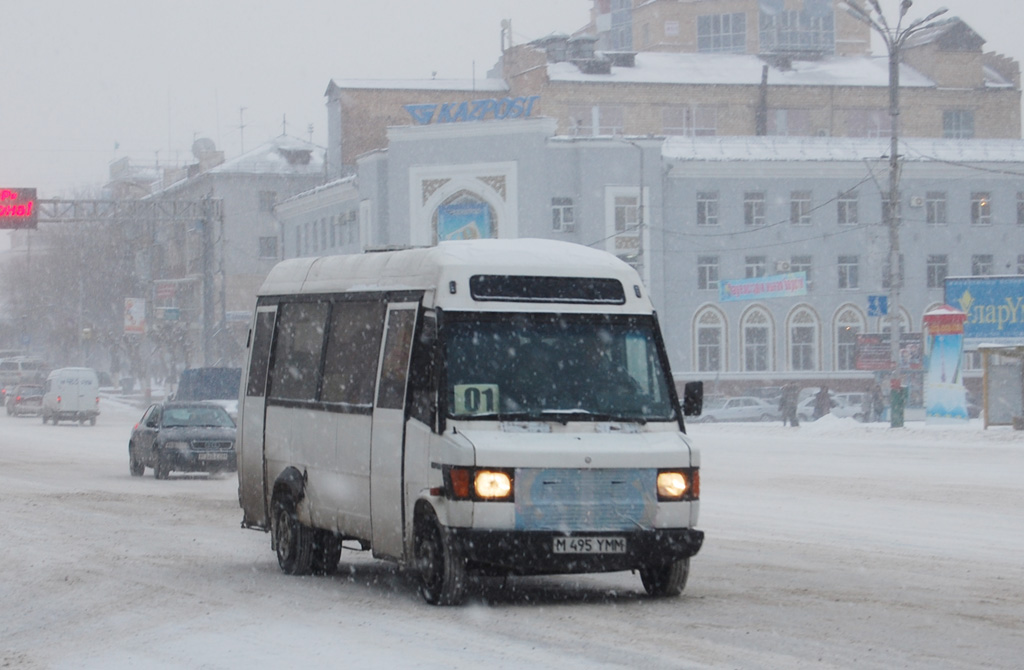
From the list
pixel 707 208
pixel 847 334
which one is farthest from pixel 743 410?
pixel 707 208

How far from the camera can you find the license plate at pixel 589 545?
10.7 m

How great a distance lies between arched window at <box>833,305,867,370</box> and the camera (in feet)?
224

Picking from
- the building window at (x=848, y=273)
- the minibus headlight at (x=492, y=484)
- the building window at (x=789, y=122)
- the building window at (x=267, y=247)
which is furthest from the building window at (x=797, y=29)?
the minibus headlight at (x=492, y=484)

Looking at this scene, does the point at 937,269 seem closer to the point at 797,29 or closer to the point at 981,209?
the point at 981,209

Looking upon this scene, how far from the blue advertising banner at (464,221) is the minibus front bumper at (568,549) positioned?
55.5 metres

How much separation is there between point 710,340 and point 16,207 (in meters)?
31.5

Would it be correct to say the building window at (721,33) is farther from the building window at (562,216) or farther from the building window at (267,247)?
the building window at (562,216)

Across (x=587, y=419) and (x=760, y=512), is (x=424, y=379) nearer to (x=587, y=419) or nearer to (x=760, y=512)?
(x=587, y=419)

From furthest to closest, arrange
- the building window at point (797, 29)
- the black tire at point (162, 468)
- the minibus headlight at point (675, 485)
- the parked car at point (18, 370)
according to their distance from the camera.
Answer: the building window at point (797, 29)
the parked car at point (18, 370)
the black tire at point (162, 468)
the minibus headlight at point (675, 485)

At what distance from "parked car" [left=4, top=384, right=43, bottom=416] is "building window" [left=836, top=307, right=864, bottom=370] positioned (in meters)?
33.2

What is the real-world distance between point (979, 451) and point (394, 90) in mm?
55162

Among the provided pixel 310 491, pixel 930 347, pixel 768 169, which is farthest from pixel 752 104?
pixel 310 491

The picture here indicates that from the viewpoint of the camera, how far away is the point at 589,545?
10.7 m

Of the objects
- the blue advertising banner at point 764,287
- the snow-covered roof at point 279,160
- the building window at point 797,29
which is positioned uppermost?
the building window at point 797,29
